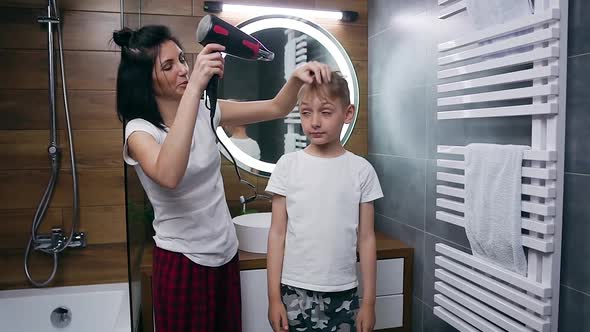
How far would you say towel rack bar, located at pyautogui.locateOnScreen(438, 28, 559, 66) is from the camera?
1.13 m

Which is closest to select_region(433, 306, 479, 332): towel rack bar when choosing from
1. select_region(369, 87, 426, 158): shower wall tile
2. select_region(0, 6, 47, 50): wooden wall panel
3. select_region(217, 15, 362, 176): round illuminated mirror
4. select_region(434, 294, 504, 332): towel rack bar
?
select_region(434, 294, 504, 332): towel rack bar

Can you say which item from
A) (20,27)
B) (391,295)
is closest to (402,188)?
(391,295)

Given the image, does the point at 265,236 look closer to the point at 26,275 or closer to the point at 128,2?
the point at 128,2

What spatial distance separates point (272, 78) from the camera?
2141 mm

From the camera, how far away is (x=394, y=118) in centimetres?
201

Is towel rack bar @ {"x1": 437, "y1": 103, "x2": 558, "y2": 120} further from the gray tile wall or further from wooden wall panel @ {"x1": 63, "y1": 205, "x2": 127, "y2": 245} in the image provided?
wooden wall panel @ {"x1": 63, "y1": 205, "x2": 127, "y2": 245}

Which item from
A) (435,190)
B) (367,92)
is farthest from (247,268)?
(367,92)

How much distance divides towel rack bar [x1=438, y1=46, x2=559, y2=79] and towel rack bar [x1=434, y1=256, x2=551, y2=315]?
0.59 m

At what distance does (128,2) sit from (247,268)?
0.92 m

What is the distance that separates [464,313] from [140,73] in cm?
116

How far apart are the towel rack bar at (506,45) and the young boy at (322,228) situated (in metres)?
0.40

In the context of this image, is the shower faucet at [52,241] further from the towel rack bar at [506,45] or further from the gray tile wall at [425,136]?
the towel rack bar at [506,45]

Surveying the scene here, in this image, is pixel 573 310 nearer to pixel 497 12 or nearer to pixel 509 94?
pixel 509 94

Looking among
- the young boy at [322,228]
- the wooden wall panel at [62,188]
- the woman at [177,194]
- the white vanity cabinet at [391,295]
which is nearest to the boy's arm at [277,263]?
the young boy at [322,228]
